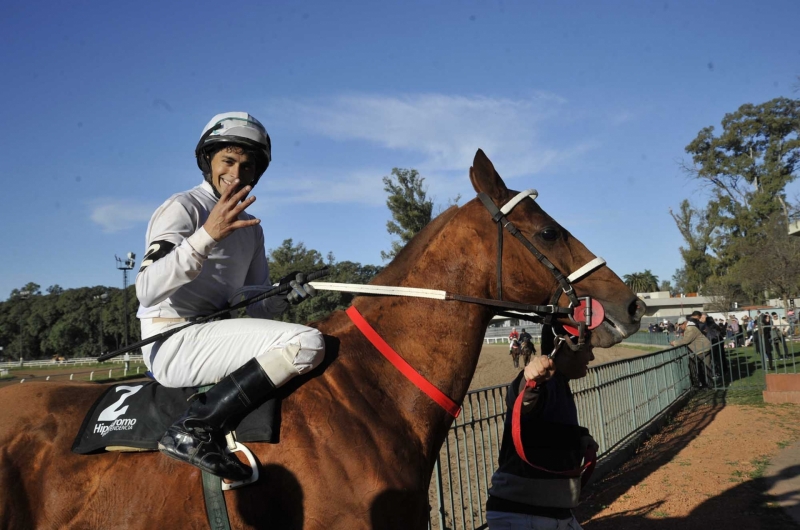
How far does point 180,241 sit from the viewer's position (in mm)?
2742

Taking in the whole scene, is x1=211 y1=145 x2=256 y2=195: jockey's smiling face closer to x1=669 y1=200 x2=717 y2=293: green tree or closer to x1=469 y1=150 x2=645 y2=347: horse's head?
x1=469 y1=150 x2=645 y2=347: horse's head


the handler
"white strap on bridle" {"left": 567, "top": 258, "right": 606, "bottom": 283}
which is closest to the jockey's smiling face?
"white strap on bridle" {"left": 567, "top": 258, "right": 606, "bottom": 283}

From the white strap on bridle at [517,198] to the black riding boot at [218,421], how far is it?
4.82ft

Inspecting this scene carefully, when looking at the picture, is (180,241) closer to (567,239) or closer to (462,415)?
(567,239)

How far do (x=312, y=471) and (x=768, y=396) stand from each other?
15320 mm

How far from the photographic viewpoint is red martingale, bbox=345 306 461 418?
2766 mm

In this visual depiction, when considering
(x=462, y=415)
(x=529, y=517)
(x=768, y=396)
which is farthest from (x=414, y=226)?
(x=529, y=517)

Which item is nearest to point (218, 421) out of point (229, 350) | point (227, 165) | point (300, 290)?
point (229, 350)

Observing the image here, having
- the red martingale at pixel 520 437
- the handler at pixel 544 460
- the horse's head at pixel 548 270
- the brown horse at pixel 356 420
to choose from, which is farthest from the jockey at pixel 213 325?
the handler at pixel 544 460

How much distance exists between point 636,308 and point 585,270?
324 millimetres

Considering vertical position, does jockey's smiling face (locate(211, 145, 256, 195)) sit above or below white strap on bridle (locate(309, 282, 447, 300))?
above

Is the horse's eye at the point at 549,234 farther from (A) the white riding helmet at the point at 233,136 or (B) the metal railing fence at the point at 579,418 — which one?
(B) the metal railing fence at the point at 579,418

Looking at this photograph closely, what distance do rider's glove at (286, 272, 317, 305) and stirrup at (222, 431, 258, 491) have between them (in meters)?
0.83

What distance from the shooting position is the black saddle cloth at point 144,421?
2496mm
